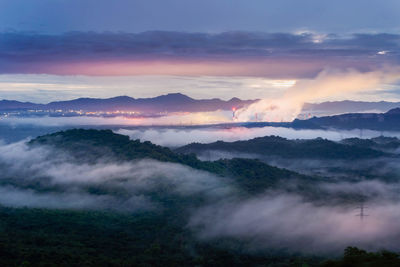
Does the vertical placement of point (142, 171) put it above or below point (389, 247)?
above

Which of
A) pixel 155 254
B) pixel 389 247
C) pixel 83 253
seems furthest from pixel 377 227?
pixel 83 253

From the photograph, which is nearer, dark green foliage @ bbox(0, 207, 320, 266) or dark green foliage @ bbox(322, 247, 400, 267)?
dark green foliage @ bbox(322, 247, 400, 267)

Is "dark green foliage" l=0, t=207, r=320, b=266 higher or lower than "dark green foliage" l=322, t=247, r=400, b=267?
lower

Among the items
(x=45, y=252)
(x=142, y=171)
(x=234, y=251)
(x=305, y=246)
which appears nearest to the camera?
(x=45, y=252)

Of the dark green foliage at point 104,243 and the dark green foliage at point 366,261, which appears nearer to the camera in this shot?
the dark green foliage at point 366,261

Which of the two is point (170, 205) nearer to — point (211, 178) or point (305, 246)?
point (211, 178)

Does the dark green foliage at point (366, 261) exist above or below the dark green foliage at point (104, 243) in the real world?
above

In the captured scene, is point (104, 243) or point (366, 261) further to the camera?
point (104, 243)

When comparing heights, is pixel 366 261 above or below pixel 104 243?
above

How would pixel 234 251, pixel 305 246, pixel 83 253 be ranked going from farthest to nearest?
pixel 305 246, pixel 234 251, pixel 83 253

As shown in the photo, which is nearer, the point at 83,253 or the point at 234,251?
the point at 83,253
